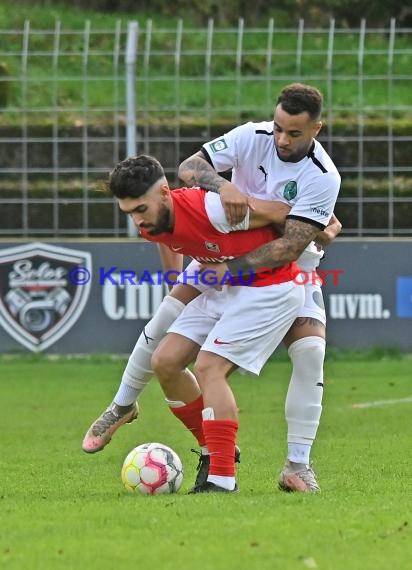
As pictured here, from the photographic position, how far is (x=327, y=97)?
1706cm

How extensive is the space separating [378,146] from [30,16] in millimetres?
11759

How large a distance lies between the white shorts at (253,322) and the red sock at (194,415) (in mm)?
482

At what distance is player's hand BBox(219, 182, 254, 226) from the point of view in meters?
6.78

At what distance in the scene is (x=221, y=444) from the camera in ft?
22.4

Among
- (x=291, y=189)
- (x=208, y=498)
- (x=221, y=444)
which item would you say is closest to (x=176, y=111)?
(x=291, y=189)

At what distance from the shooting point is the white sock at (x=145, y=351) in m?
7.71

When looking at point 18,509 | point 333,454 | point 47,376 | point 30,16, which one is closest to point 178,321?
point 18,509

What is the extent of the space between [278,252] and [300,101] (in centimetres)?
74

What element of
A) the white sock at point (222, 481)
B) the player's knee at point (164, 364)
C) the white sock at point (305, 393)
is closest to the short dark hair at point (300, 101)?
the white sock at point (305, 393)

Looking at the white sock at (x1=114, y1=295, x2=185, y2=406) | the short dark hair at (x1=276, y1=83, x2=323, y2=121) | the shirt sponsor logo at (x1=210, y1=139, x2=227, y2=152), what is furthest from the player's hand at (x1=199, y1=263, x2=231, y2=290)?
the short dark hair at (x1=276, y1=83, x2=323, y2=121)

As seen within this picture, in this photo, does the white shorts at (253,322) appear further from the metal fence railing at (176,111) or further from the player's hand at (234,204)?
the metal fence railing at (176,111)

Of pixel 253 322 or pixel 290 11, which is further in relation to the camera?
pixel 290 11

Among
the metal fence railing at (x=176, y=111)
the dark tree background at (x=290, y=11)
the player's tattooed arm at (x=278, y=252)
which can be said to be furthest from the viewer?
the dark tree background at (x=290, y=11)

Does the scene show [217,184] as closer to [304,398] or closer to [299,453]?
[304,398]
